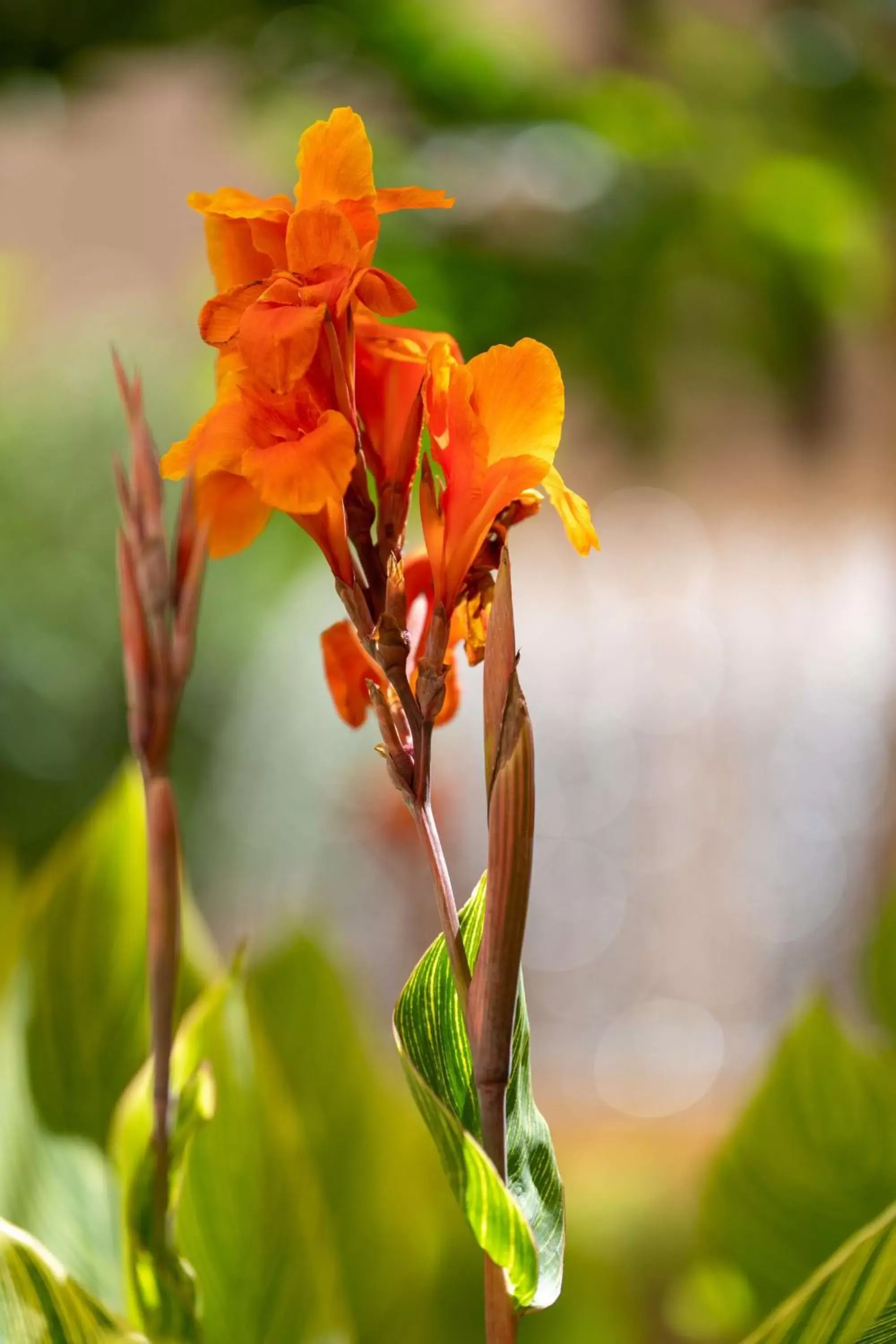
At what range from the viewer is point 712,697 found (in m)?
1.37

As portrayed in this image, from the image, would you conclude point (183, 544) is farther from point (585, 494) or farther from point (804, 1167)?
point (585, 494)

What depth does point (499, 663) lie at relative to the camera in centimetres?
11

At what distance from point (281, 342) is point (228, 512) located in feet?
0.12

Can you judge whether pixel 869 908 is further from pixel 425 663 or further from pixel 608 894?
pixel 425 663

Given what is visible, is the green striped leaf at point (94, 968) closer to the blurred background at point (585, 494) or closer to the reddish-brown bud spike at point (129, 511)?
the reddish-brown bud spike at point (129, 511)

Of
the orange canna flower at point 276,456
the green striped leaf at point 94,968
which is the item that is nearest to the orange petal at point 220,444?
the orange canna flower at point 276,456

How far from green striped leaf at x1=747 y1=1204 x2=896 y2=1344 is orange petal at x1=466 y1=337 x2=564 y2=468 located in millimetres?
89

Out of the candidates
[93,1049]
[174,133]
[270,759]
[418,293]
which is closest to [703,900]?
[270,759]

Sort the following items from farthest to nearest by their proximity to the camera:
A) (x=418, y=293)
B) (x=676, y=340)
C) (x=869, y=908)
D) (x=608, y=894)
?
(x=608, y=894), (x=869, y=908), (x=676, y=340), (x=418, y=293)

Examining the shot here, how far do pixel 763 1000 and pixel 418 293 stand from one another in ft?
3.11

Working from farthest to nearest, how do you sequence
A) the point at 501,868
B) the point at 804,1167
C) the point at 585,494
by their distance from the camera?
1. the point at 585,494
2. the point at 804,1167
3. the point at 501,868

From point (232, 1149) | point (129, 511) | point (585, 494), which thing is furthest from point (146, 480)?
point (585, 494)

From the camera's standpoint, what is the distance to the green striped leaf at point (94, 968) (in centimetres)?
21


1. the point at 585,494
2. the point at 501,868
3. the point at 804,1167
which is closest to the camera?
the point at 501,868
